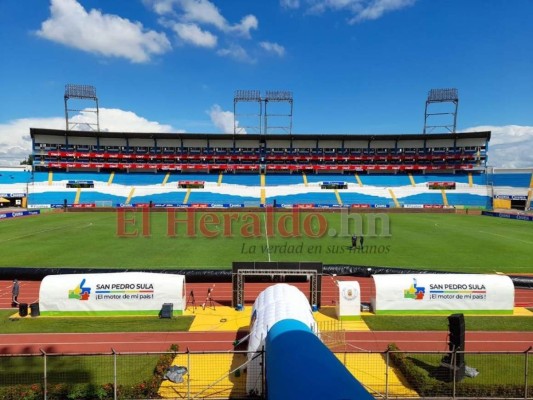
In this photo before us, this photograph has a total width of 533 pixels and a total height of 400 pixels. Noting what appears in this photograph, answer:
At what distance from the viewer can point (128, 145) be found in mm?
77562

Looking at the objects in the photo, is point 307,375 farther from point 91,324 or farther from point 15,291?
point 15,291

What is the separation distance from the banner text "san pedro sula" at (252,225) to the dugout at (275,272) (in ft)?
60.9

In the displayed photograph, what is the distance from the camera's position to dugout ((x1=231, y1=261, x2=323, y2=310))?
16328 millimetres

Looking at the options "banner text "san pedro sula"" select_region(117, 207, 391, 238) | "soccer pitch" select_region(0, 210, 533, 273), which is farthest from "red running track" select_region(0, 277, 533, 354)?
"banner text "san pedro sula"" select_region(117, 207, 391, 238)

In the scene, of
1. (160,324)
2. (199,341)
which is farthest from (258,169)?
(199,341)

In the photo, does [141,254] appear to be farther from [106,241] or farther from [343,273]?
[343,273]

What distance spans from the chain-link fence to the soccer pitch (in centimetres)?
1209

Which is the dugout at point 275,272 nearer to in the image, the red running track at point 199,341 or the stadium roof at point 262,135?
the red running track at point 199,341

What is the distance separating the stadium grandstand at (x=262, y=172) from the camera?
2633 inches

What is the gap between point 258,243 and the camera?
31.3 metres

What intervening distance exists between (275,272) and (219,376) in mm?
6458

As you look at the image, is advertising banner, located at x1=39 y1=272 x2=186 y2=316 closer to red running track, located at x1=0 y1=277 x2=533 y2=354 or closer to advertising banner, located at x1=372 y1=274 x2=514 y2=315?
red running track, located at x1=0 y1=277 x2=533 y2=354

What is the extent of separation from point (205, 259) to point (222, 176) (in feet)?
171

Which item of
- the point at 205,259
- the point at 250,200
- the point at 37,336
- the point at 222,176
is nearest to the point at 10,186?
the point at 222,176
